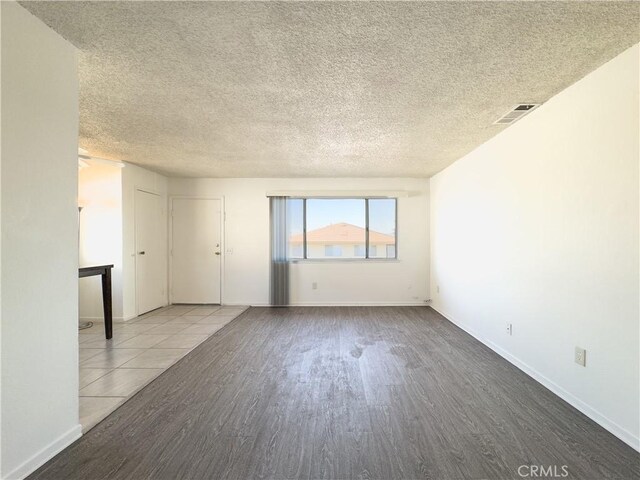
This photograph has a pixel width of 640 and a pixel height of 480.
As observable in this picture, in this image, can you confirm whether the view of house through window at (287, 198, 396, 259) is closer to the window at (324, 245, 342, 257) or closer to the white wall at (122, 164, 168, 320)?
the window at (324, 245, 342, 257)

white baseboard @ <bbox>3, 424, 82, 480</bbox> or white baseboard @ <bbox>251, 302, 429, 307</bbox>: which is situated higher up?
white baseboard @ <bbox>3, 424, 82, 480</bbox>

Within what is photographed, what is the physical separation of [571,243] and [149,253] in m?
5.27

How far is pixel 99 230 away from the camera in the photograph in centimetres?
423

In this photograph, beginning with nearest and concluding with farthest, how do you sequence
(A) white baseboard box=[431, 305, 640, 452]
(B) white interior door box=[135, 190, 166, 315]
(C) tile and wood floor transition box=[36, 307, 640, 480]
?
(C) tile and wood floor transition box=[36, 307, 640, 480] → (A) white baseboard box=[431, 305, 640, 452] → (B) white interior door box=[135, 190, 166, 315]

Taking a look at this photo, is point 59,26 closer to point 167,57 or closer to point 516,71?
point 167,57

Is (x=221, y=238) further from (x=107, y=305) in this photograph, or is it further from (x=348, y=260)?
(x=348, y=260)

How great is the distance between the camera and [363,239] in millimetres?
5387

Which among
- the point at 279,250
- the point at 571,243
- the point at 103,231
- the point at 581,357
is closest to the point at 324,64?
the point at 571,243

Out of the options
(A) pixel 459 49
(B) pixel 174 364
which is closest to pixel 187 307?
(B) pixel 174 364

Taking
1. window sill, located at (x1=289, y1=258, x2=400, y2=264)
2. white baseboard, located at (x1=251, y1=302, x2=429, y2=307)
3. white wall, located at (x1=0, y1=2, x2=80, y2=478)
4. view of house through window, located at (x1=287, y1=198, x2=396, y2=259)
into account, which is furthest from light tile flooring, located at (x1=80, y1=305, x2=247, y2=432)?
view of house through window, located at (x1=287, y1=198, x2=396, y2=259)

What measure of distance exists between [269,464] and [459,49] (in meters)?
2.45

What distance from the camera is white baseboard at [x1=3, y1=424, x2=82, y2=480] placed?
1392 millimetres

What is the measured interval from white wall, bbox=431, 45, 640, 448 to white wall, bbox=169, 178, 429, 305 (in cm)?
185

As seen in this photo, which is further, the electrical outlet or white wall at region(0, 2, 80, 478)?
the electrical outlet
